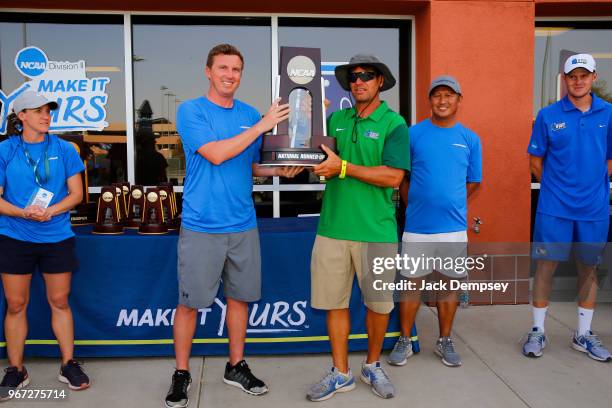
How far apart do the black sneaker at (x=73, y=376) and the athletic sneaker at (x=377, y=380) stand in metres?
1.60

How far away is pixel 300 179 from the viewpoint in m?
5.32

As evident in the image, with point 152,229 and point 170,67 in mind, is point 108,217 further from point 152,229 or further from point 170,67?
point 170,67

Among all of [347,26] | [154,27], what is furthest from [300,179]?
[154,27]

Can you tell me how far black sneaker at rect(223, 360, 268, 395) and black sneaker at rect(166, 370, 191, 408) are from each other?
264 millimetres

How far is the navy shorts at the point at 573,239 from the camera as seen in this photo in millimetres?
3730

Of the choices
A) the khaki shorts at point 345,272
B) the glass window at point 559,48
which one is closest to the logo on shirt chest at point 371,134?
the khaki shorts at point 345,272

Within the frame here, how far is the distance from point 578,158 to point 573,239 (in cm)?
54

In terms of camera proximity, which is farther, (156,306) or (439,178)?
(156,306)

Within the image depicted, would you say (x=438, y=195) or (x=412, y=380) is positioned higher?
(x=438, y=195)

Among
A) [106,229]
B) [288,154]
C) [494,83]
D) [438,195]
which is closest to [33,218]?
[106,229]

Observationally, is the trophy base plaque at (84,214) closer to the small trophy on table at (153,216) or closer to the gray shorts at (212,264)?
the small trophy on table at (153,216)

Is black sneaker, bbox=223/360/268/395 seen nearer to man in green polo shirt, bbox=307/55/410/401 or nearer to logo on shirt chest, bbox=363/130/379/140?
man in green polo shirt, bbox=307/55/410/401

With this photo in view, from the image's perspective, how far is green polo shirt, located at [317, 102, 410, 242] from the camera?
3010mm

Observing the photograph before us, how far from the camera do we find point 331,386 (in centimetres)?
317
